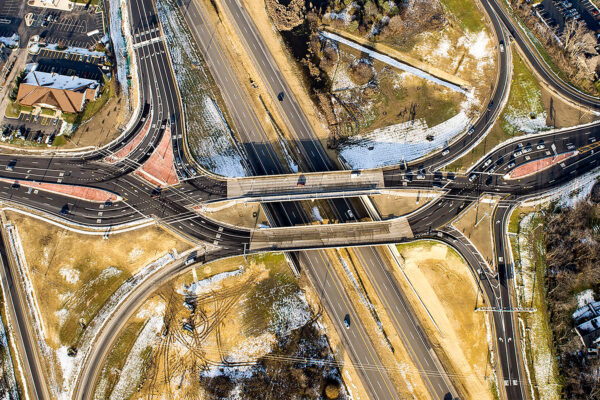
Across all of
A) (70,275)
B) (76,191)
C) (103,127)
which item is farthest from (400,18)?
(70,275)

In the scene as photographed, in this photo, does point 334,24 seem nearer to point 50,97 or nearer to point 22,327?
point 50,97

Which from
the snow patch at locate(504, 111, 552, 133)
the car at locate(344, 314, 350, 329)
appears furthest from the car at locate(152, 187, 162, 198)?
the snow patch at locate(504, 111, 552, 133)

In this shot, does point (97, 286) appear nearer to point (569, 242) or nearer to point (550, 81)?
point (569, 242)

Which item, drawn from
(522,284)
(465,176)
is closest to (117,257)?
(465,176)

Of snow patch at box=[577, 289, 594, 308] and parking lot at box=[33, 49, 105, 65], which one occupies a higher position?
parking lot at box=[33, 49, 105, 65]

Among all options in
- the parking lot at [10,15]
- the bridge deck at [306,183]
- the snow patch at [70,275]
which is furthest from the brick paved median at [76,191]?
the parking lot at [10,15]

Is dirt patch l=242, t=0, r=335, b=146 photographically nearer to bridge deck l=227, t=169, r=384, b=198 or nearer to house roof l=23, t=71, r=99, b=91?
bridge deck l=227, t=169, r=384, b=198

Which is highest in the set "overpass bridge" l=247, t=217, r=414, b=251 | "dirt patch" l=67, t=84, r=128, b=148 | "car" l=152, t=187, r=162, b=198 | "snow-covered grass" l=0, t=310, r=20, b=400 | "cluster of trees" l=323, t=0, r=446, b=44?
"cluster of trees" l=323, t=0, r=446, b=44
